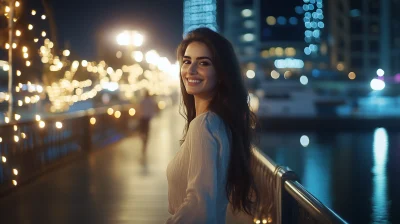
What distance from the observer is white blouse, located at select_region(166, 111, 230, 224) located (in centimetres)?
263

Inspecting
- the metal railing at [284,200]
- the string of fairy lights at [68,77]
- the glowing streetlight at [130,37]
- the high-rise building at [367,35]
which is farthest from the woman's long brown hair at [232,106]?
the high-rise building at [367,35]

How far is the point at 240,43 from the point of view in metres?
131

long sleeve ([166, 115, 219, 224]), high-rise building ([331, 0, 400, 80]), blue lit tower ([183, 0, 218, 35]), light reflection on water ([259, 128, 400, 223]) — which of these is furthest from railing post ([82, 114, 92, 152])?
blue lit tower ([183, 0, 218, 35])

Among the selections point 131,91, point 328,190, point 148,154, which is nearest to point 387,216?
point 328,190

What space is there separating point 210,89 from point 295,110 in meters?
38.7

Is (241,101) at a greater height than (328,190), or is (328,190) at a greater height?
(241,101)

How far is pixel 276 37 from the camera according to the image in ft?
392

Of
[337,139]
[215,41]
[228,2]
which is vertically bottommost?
[337,139]

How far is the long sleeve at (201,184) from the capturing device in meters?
2.62

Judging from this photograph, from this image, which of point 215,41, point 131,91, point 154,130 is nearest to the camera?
point 215,41

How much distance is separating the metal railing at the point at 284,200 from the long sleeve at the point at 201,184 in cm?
123

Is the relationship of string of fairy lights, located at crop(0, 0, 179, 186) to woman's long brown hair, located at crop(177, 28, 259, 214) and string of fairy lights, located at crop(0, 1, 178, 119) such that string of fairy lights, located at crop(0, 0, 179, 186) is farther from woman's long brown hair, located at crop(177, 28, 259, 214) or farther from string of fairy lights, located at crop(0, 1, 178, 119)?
woman's long brown hair, located at crop(177, 28, 259, 214)

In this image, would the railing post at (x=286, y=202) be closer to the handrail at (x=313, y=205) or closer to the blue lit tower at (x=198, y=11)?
the handrail at (x=313, y=205)

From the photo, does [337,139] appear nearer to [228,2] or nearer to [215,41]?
[215,41]
